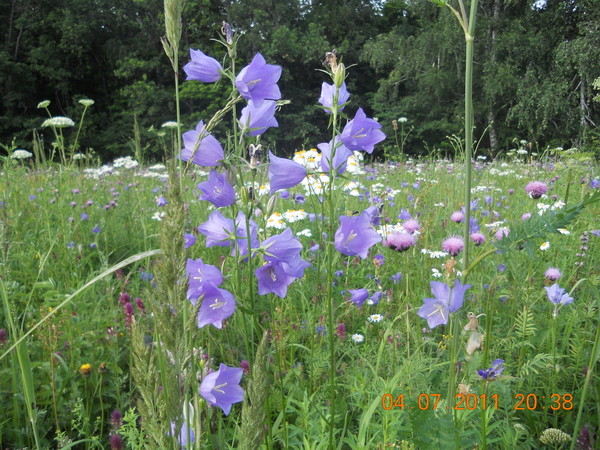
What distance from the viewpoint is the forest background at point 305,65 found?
15.4 metres

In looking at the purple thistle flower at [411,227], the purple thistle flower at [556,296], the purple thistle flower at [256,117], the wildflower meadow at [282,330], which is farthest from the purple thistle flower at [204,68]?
the purple thistle flower at [556,296]

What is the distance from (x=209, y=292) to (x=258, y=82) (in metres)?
0.44

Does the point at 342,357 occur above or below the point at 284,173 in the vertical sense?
below

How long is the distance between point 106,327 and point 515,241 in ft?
5.02

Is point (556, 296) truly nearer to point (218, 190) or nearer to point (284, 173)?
point (284, 173)

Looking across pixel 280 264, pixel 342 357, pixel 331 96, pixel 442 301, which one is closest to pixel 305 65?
pixel 342 357

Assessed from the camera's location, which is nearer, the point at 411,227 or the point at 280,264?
the point at 280,264

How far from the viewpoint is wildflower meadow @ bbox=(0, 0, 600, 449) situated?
71cm

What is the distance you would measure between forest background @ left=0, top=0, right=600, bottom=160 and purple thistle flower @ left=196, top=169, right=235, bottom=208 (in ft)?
48.6

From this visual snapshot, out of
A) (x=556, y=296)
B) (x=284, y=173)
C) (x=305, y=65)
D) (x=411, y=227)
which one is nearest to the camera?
(x=284, y=173)

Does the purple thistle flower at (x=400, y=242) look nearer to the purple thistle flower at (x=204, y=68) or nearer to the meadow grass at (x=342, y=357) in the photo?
the meadow grass at (x=342, y=357)

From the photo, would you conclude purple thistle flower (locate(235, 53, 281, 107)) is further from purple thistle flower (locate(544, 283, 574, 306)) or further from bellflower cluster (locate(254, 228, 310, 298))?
purple thistle flower (locate(544, 283, 574, 306))

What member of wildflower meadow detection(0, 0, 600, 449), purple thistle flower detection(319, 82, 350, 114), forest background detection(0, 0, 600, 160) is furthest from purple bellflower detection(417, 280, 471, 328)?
forest background detection(0, 0, 600, 160)

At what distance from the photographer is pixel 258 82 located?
93 centimetres
